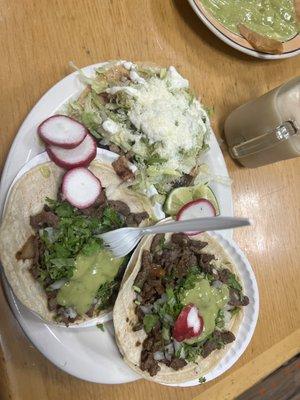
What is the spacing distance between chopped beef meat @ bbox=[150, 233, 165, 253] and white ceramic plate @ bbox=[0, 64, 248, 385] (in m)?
0.33

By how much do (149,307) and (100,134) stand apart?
2.19 ft

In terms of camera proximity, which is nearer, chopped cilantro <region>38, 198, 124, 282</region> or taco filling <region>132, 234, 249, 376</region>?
chopped cilantro <region>38, 198, 124, 282</region>

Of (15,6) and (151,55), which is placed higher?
(15,6)

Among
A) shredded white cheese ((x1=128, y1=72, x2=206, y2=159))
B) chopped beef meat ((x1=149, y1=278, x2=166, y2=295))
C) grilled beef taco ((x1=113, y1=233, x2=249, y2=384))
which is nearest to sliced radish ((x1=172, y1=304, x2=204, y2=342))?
grilled beef taco ((x1=113, y1=233, x2=249, y2=384))

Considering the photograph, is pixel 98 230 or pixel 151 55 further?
pixel 151 55

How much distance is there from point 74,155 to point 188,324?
70 centimetres

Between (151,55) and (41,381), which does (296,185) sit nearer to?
(151,55)

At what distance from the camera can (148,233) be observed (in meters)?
1.66

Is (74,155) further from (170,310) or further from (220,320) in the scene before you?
(220,320)

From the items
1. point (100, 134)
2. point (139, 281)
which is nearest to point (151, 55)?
point (100, 134)

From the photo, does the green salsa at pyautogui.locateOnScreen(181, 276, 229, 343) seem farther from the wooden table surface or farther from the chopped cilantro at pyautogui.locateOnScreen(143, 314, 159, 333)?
the wooden table surface

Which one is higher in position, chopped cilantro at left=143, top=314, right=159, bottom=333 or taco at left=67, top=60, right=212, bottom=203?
taco at left=67, top=60, right=212, bottom=203

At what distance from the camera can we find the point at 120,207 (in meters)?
1.69

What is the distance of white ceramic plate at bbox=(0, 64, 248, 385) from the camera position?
1570 millimetres
